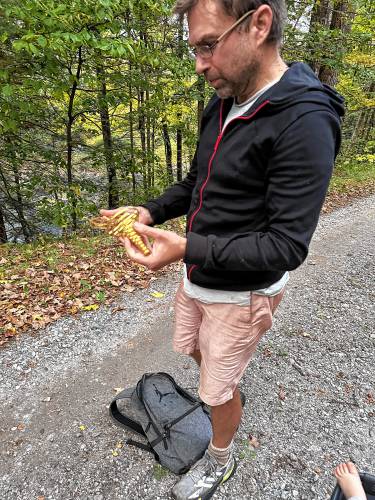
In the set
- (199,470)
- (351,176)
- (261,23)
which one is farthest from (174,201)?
(351,176)

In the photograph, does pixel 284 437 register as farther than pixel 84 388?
No

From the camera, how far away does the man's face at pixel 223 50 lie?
1.19m

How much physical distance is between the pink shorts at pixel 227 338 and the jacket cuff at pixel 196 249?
1.35ft

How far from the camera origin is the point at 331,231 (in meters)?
6.32

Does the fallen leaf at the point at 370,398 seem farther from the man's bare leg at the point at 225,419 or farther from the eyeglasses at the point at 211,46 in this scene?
the eyeglasses at the point at 211,46

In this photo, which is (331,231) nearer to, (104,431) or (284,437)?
(284,437)

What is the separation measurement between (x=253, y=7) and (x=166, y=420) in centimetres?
240

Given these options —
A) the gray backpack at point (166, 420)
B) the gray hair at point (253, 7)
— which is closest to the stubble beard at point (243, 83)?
the gray hair at point (253, 7)


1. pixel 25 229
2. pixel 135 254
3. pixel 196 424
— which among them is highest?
pixel 135 254

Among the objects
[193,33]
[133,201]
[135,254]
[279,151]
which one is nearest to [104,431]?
[135,254]

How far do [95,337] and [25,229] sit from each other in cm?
622

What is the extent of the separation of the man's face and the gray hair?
17mm

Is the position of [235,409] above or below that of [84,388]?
above

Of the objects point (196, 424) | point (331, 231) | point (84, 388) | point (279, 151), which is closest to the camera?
point (279, 151)
